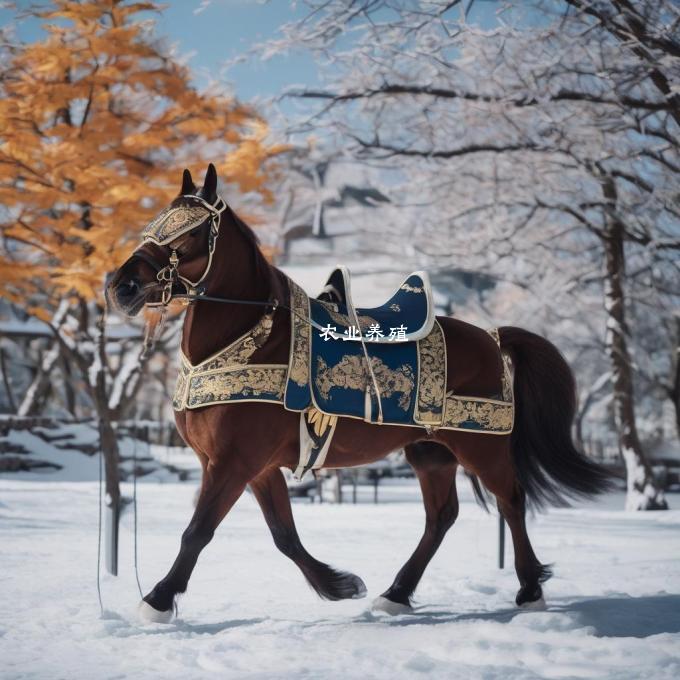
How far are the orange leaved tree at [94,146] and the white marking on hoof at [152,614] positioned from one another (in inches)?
186

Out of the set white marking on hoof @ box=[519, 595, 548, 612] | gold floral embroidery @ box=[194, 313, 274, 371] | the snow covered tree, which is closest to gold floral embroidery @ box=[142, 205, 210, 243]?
gold floral embroidery @ box=[194, 313, 274, 371]

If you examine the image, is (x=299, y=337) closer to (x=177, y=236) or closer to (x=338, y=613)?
(x=177, y=236)

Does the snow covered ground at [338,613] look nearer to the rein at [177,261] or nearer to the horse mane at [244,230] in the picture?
the rein at [177,261]

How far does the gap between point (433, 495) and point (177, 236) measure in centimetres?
224

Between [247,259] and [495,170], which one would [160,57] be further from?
[247,259]

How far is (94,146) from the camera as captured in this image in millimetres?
9680

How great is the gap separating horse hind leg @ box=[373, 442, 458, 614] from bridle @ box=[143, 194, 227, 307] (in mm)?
1748

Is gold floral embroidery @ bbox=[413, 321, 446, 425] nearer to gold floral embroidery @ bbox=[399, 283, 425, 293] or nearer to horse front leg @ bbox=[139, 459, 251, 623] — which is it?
gold floral embroidery @ bbox=[399, 283, 425, 293]

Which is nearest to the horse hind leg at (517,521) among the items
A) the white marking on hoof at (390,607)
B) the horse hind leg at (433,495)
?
the horse hind leg at (433,495)

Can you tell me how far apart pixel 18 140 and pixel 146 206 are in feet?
4.95

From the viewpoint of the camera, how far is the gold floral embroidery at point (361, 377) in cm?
441

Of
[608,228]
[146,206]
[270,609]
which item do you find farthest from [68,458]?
[270,609]

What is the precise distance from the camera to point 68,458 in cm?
1888

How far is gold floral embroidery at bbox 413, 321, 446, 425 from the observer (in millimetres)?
4684
